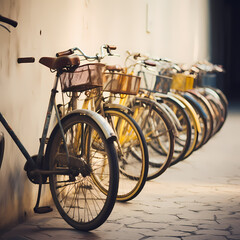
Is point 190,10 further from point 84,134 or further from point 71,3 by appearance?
point 84,134

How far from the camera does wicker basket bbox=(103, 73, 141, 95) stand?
4852 mm

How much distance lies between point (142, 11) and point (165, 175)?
271 centimetres

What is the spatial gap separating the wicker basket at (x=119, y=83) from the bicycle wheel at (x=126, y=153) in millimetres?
186

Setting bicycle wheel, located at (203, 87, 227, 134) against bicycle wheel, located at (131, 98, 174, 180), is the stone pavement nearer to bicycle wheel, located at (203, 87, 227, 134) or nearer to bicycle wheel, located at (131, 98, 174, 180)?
bicycle wheel, located at (131, 98, 174, 180)

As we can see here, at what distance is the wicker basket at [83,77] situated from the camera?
156 inches

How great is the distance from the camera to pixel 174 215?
439 centimetres

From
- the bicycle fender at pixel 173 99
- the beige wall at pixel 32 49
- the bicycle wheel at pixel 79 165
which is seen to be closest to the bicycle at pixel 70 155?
the bicycle wheel at pixel 79 165

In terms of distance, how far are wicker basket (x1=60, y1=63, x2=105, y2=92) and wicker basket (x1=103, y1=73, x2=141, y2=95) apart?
802 mm

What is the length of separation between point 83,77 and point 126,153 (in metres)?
1.88

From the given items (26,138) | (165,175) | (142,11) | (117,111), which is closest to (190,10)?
(142,11)

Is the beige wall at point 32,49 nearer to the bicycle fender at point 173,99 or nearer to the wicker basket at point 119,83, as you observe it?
the wicker basket at point 119,83

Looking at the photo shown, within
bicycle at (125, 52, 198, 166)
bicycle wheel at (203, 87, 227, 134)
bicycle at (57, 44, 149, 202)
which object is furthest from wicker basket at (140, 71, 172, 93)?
bicycle wheel at (203, 87, 227, 134)

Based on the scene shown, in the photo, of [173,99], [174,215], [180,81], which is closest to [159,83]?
[173,99]

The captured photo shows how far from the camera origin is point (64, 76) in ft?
13.2
